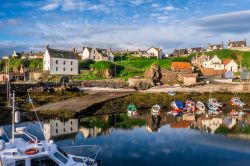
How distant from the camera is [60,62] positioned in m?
91.1

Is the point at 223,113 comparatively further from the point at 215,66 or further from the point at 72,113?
the point at 215,66

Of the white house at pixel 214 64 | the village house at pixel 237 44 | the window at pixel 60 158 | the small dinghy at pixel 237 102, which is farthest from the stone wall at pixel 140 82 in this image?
the village house at pixel 237 44

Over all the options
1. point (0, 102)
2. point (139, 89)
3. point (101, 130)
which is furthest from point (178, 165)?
point (139, 89)

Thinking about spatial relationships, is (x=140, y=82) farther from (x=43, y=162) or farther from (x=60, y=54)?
(x=43, y=162)

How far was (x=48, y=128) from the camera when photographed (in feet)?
129

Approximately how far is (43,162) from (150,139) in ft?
69.9

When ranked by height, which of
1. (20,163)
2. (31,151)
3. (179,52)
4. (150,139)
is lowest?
(150,139)

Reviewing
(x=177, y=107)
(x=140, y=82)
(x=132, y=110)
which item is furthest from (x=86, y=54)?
(x=132, y=110)

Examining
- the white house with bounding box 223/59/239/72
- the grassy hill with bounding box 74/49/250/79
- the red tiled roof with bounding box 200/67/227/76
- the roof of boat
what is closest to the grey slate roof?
the grassy hill with bounding box 74/49/250/79

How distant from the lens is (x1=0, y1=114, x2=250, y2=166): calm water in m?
29.0

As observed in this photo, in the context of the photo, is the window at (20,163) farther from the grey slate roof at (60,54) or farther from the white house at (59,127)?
the grey slate roof at (60,54)

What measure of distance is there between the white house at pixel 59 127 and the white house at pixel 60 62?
47.5 meters

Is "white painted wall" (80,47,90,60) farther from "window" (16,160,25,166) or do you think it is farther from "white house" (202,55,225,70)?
"window" (16,160,25,166)

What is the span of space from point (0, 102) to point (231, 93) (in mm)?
45356
